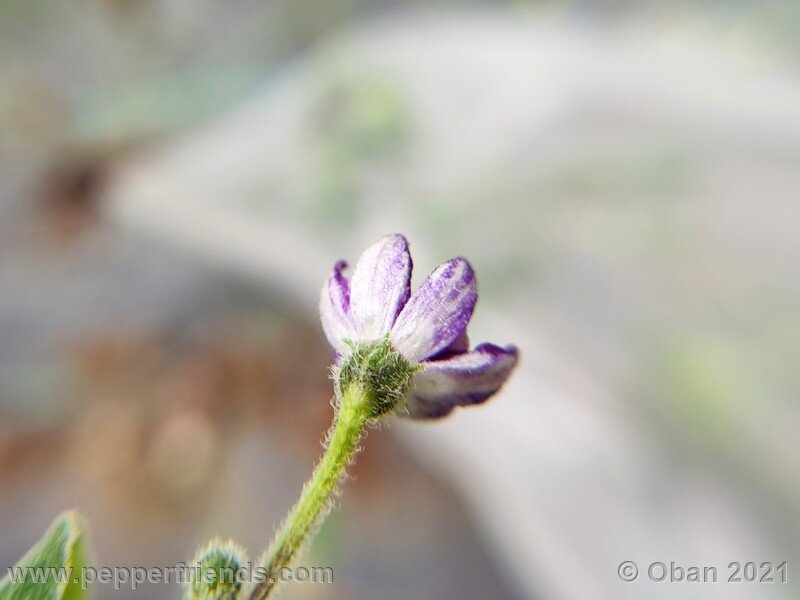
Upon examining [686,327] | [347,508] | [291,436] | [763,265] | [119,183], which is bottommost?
[347,508]

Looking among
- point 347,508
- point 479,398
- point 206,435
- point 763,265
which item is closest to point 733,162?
point 763,265

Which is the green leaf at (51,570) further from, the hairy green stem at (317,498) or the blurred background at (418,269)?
the blurred background at (418,269)

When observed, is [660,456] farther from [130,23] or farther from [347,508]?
[130,23]

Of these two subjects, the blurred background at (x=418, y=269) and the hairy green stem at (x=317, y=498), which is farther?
the blurred background at (x=418, y=269)

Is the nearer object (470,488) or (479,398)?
(479,398)

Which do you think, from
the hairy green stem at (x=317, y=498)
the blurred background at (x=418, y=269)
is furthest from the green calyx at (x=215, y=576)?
the blurred background at (x=418, y=269)

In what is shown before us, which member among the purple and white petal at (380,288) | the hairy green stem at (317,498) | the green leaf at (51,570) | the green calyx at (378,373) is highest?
the purple and white petal at (380,288)

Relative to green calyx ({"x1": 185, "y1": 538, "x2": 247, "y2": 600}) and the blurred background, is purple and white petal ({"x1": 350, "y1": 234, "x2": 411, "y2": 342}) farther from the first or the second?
the blurred background

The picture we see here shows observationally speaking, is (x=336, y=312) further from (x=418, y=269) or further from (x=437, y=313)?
(x=418, y=269)
